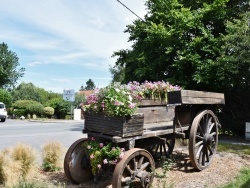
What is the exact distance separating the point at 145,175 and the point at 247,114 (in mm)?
9839

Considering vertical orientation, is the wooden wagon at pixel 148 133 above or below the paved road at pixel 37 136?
above

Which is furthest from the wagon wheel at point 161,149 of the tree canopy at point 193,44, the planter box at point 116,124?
the tree canopy at point 193,44

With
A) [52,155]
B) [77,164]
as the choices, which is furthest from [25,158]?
[77,164]

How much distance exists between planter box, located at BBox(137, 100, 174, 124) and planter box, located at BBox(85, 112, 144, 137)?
1.38ft

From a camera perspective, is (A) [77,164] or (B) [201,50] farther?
(B) [201,50]

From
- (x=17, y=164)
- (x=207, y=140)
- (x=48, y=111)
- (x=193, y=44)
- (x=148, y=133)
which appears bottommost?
(x=17, y=164)

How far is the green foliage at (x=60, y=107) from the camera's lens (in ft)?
98.7

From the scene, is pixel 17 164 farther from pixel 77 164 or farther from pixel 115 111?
pixel 115 111

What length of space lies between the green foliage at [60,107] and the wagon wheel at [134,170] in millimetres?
26078

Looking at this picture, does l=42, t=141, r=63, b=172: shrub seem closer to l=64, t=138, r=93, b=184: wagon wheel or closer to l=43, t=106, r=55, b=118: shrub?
l=64, t=138, r=93, b=184: wagon wheel

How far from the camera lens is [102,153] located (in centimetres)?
455

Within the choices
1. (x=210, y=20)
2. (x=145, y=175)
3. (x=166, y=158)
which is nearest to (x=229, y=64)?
(x=210, y=20)

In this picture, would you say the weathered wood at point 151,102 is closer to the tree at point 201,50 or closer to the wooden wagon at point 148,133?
the wooden wagon at point 148,133

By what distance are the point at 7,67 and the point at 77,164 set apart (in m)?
38.8
